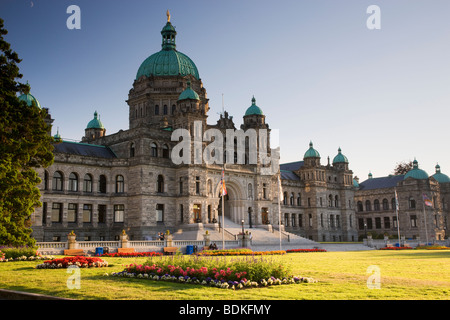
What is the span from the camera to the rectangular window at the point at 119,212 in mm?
58312

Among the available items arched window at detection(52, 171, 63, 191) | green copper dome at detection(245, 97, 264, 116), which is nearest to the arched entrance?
green copper dome at detection(245, 97, 264, 116)

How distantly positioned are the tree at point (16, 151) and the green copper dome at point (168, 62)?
39.2m

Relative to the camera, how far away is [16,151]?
2950cm

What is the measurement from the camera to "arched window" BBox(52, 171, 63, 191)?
54.2 m

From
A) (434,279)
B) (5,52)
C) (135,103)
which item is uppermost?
(135,103)

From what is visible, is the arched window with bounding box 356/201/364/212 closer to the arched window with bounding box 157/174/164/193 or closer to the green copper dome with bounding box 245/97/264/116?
the green copper dome with bounding box 245/97/264/116

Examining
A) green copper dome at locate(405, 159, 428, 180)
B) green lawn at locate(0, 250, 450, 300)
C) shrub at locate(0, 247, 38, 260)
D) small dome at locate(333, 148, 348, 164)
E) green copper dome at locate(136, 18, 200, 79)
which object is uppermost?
green copper dome at locate(136, 18, 200, 79)

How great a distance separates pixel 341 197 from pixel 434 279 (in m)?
74.1

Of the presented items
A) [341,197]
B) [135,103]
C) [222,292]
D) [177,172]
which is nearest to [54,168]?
[177,172]

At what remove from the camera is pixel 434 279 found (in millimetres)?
17828

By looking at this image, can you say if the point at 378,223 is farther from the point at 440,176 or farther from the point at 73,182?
the point at 73,182

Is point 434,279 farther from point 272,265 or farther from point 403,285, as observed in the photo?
point 272,265

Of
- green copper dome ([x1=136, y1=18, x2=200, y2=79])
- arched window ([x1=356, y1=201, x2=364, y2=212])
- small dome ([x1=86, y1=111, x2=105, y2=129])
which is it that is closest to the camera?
green copper dome ([x1=136, y1=18, x2=200, y2=79])

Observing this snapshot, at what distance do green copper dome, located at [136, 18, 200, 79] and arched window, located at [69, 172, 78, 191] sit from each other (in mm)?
21933
